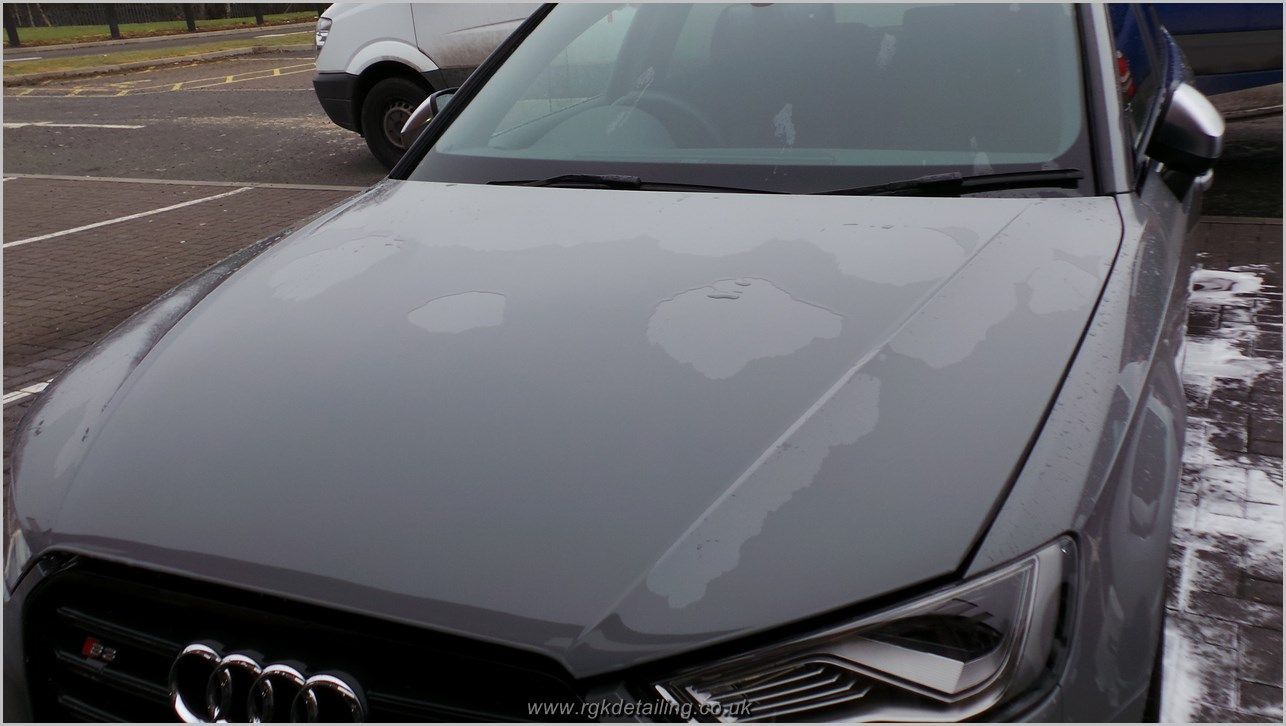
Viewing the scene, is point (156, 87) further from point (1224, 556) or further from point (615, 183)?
point (1224, 556)

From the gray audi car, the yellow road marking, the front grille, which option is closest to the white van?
the gray audi car

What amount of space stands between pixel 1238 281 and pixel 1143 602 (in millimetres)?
4476

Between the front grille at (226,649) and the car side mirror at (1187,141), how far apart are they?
7.00 feet

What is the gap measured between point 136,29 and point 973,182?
40.6 m

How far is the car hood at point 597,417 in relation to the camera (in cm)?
141

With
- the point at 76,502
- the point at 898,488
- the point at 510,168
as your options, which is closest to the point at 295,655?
the point at 76,502

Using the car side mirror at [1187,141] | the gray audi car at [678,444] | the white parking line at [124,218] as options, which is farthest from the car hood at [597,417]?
the white parking line at [124,218]

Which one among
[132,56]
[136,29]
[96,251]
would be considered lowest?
[136,29]

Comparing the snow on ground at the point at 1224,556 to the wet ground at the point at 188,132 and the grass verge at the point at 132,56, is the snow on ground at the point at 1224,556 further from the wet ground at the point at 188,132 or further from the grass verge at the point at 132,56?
the grass verge at the point at 132,56

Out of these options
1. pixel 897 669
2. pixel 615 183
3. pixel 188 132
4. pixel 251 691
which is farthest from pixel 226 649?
pixel 188 132

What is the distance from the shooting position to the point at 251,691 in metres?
1.45

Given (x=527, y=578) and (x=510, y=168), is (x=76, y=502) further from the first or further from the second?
(x=510, y=168)

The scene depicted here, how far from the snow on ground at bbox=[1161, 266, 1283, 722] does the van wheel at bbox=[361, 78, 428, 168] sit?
6.38 meters

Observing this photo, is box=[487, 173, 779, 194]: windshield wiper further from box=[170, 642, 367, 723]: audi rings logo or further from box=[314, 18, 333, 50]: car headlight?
box=[314, 18, 333, 50]: car headlight
